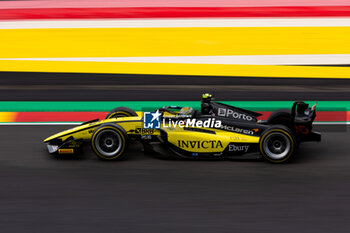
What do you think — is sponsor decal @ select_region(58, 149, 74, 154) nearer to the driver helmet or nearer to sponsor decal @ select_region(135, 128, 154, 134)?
sponsor decal @ select_region(135, 128, 154, 134)

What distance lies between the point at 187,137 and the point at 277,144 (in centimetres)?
122

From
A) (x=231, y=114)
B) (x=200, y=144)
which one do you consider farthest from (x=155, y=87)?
(x=200, y=144)

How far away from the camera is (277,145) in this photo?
671 centimetres

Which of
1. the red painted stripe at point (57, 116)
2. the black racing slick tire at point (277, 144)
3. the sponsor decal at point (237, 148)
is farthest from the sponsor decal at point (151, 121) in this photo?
the red painted stripe at point (57, 116)

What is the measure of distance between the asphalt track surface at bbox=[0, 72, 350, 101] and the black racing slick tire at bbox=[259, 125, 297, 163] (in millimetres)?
4596

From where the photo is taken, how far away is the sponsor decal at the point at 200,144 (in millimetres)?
6766

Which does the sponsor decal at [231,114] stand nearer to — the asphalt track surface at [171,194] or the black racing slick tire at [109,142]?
the asphalt track surface at [171,194]

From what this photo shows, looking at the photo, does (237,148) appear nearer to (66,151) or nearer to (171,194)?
(171,194)
